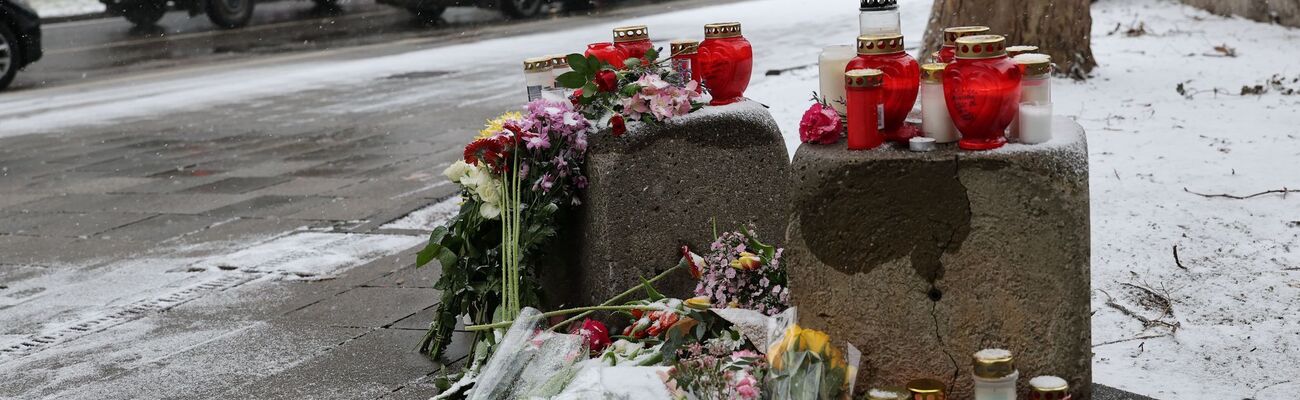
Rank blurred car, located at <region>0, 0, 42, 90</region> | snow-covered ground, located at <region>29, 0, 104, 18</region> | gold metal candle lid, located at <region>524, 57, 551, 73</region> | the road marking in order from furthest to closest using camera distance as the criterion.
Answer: snow-covered ground, located at <region>29, 0, 104, 18</region> → the road marking → blurred car, located at <region>0, 0, 42, 90</region> → gold metal candle lid, located at <region>524, 57, 551, 73</region>

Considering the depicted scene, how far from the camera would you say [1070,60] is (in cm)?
763

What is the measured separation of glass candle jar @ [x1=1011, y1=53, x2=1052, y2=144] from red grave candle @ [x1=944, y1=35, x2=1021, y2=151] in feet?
0.10

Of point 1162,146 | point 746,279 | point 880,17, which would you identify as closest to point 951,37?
point 880,17

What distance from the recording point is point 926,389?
101 inches

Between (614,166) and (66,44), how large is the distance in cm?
1524

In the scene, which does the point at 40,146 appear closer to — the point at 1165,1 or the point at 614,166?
the point at 614,166

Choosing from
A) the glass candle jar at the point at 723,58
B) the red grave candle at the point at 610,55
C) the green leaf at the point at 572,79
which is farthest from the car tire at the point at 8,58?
the glass candle jar at the point at 723,58

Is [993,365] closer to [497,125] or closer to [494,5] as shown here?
[497,125]

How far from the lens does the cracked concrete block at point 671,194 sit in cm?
343

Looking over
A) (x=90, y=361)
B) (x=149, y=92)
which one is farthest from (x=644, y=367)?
(x=149, y=92)

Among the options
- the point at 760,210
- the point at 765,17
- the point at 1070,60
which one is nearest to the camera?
the point at 760,210

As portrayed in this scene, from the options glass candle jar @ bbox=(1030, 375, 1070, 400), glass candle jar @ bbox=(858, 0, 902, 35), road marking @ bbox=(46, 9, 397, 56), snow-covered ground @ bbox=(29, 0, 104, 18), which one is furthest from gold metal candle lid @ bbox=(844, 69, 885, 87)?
snow-covered ground @ bbox=(29, 0, 104, 18)

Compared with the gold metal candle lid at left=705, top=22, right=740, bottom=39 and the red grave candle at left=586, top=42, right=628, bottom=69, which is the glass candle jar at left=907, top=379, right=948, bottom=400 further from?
the red grave candle at left=586, top=42, right=628, bottom=69

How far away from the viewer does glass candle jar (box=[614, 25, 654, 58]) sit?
12.3 feet
